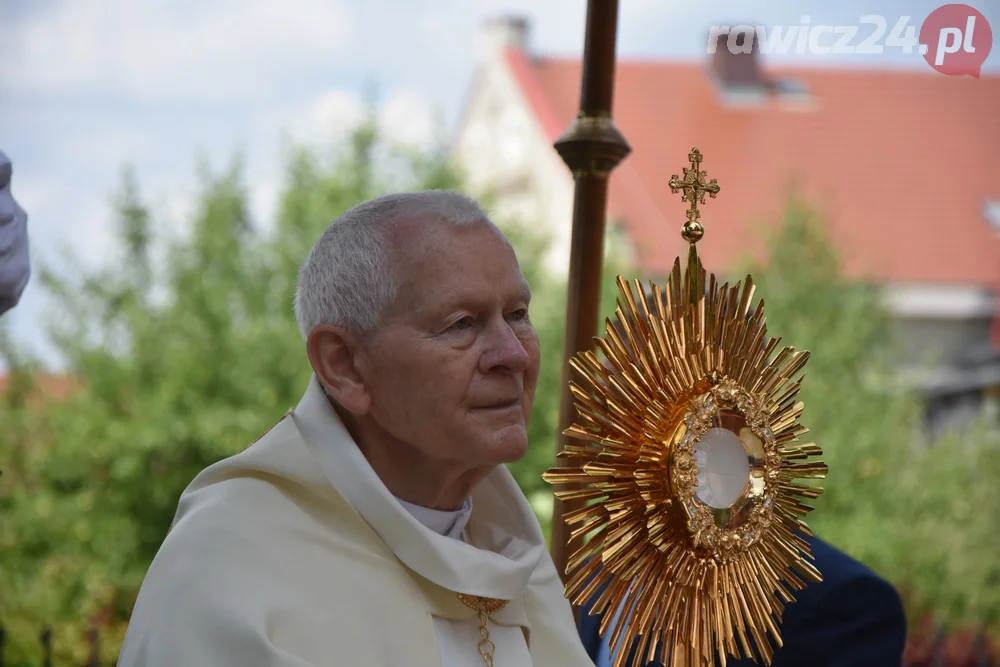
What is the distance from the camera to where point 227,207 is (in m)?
14.0

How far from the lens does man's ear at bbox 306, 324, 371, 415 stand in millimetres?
2334

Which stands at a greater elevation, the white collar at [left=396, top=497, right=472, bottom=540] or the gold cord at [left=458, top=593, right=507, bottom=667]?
the white collar at [left=396, top=497, right=472, bottom=540]

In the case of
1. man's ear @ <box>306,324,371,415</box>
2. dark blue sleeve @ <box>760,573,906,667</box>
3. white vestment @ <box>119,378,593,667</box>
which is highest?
man's ear @ <box>306,324,371,415</box>

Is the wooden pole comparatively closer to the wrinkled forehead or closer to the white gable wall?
the wrinkled forehead

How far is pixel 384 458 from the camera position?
2.40 m

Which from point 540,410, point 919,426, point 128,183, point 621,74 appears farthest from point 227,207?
point 621,74

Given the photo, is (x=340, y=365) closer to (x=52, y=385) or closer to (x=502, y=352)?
(x=502, y=352)

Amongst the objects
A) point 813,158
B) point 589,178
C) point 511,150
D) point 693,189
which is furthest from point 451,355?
point 511,150

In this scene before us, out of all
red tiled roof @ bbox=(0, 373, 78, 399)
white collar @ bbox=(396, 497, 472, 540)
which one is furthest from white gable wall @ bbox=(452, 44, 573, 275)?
white collar @ bbox=(396, 497, 472, 540)

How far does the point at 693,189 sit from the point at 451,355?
21.1 inches

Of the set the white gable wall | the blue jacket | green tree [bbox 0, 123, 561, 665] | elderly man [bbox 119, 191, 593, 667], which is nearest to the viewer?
elderly man [bbox 119, 191, 593, 667]

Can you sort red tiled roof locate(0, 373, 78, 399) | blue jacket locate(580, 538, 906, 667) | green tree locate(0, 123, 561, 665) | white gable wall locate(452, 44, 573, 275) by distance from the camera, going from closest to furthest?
1. blue jacket locate(580, 538, 906, 667)
2. green tree locate(0, 123, 561, 665)
3. red tiled roof locate(0, 373, 78, 399)
4. white gable wall locate(452, 44, 573, 275)

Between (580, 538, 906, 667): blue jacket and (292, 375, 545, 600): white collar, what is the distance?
662mm

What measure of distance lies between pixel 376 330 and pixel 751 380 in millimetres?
673
